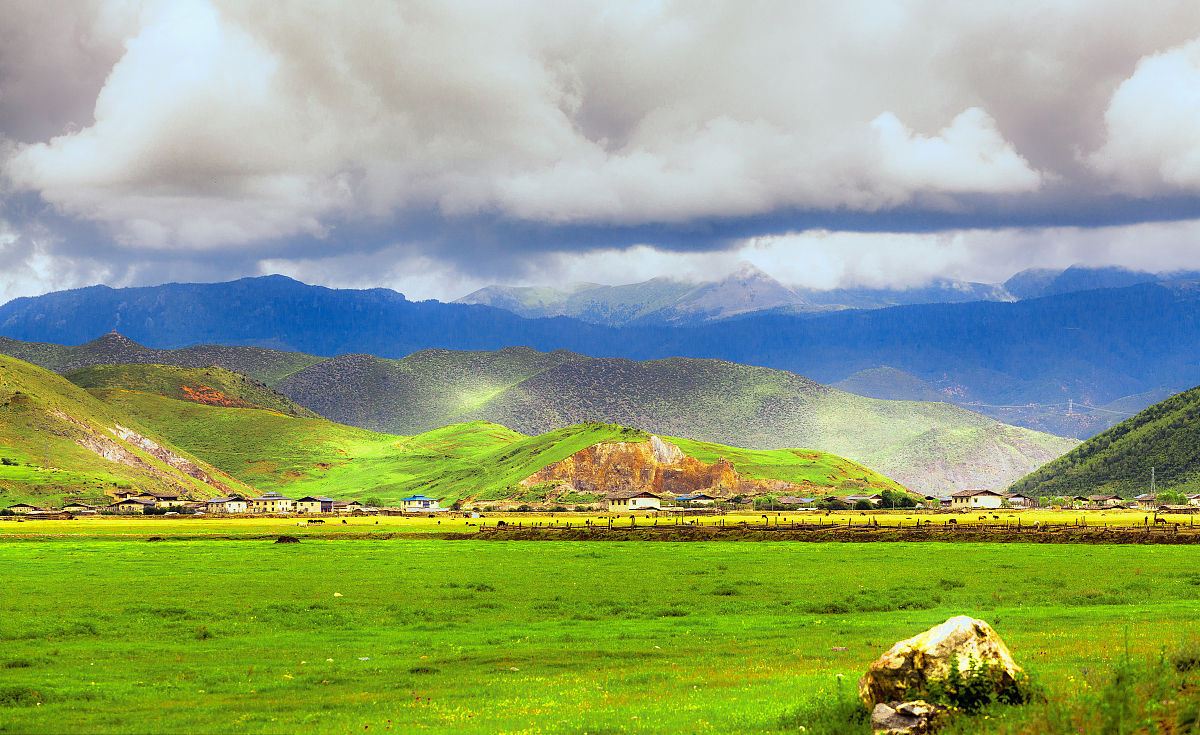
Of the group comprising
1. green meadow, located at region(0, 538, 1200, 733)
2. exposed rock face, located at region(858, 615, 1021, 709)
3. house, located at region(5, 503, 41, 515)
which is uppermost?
house, located at region(5, 503, 41, 515)

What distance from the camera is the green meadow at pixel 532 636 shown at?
28.7 metres

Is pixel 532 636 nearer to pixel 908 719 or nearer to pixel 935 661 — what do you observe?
pixel 935 661

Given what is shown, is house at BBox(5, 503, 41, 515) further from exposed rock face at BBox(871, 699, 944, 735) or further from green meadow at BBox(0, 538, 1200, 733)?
exposed rock face at BBox(871, 699, 944, 735)

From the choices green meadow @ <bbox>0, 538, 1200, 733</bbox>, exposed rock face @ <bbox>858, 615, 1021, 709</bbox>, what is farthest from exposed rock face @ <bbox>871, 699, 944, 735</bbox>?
green meadow @ <bbox>0, 538, 1200, 733</bbox>

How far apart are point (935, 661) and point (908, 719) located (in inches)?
63.1

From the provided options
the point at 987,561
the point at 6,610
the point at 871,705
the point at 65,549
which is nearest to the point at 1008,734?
the point at 871,705

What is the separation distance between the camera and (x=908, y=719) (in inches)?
950

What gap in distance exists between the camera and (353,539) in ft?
410

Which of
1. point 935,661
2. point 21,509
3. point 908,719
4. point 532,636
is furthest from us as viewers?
point 21,509

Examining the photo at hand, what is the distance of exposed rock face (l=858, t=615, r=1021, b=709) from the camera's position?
81.7 feet

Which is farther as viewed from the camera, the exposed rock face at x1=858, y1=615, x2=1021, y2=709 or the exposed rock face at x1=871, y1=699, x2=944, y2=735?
the exposed rock face at x1=858, y1=615, x2=1021, y2=709

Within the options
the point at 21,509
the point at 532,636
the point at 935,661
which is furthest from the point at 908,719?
the point at 21,509

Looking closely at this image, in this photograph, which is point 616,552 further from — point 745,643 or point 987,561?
point 745,643

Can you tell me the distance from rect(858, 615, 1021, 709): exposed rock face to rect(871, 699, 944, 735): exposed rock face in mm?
605
